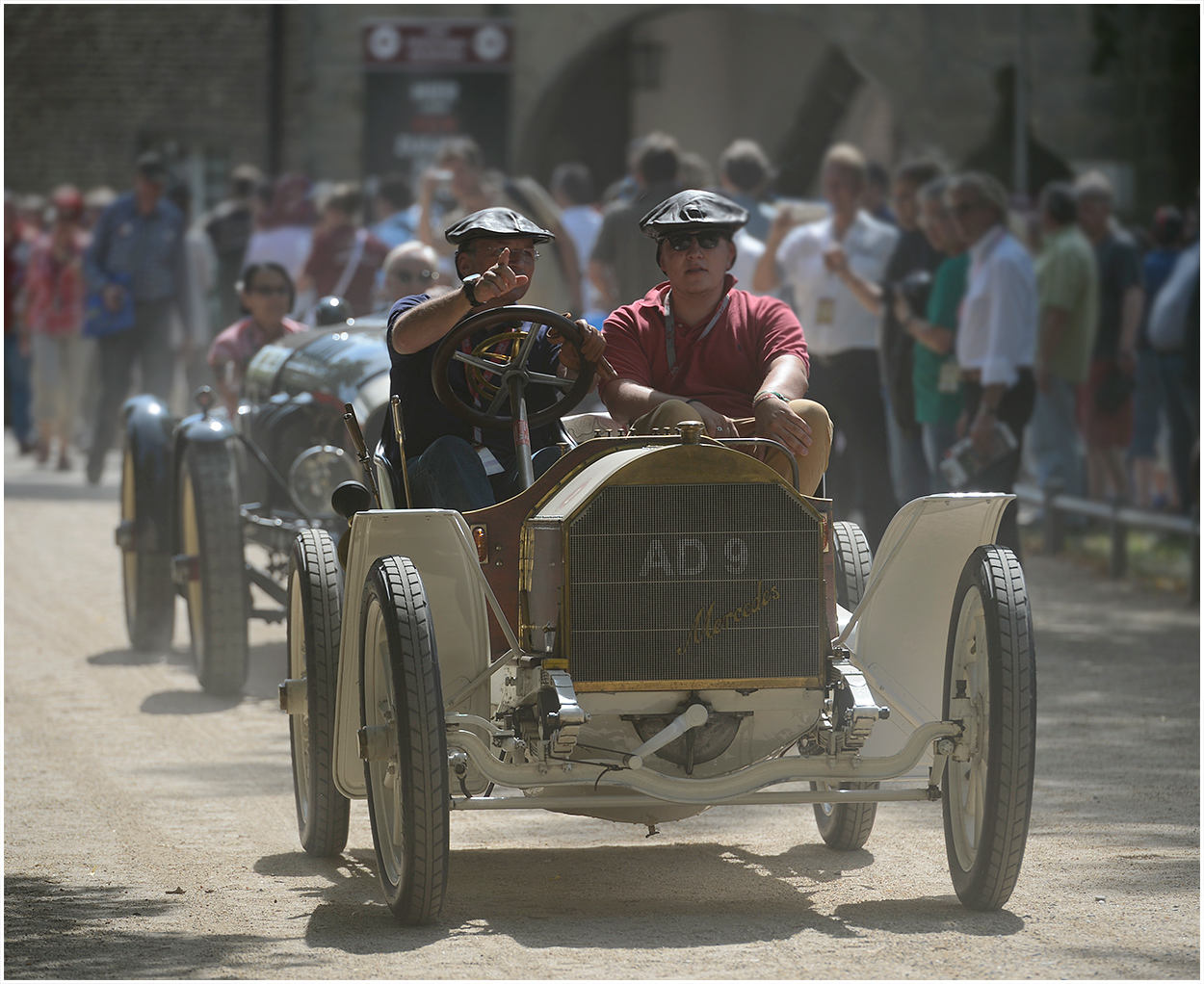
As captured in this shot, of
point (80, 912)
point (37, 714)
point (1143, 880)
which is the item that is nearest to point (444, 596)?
point (80, 912)

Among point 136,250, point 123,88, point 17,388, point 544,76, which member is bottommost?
point 17,388

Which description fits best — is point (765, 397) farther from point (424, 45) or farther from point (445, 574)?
point (424, 45)

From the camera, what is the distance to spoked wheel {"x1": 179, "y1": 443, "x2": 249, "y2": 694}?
26.4 feet

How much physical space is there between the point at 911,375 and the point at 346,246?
12.7 feet

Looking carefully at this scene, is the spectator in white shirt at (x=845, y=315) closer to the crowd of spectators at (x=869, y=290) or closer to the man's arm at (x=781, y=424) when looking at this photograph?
the crowd of spectators at (x=869, y=290)

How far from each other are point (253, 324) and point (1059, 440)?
5.98 m

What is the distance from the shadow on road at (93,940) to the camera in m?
4.46

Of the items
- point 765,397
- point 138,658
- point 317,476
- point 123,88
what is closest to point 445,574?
point 765,397

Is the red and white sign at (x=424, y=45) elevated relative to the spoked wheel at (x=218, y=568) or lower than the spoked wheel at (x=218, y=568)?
elevated

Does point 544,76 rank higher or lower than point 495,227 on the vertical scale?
higher

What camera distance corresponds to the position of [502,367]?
5.52m

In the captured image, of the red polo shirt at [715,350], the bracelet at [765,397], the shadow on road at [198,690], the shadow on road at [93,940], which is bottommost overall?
the shadow on road at [93,940]

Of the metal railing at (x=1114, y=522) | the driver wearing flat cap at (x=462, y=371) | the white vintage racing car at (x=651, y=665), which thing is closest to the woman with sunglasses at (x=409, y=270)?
the driver wearing flat cap at (x=462, y=371)

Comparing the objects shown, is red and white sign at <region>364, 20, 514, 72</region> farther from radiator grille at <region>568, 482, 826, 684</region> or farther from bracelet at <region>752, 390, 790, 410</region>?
radiator grille at <region>568, 482, 826, 684</region>
